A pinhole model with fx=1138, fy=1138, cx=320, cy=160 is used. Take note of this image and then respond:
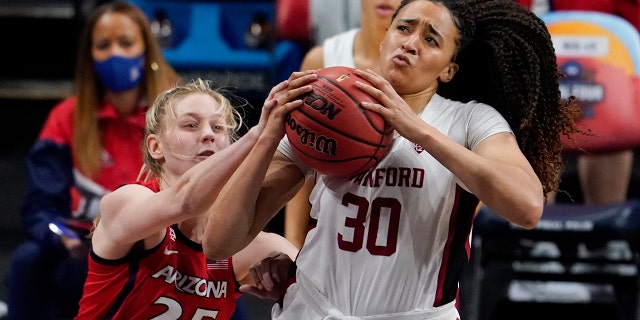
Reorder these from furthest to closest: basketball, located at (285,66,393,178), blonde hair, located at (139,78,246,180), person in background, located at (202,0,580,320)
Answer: blonde hair, located at (139,78,246,180), person in background, located at (202,0,580,320), basketball, located at (285,66,393,178)

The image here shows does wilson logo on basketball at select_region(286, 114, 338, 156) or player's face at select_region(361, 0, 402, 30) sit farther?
player's face at select_region(361, 0, 402, 30)

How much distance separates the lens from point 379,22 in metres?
4.13

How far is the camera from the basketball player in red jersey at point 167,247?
124 inches

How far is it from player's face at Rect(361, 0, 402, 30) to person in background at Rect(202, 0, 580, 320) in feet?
3.88

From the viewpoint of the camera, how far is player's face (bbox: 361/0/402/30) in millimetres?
4070

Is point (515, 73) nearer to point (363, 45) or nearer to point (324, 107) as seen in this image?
point (324, 107)

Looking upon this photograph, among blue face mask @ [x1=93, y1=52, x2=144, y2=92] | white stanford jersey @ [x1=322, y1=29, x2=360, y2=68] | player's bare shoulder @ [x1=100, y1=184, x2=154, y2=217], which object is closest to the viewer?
player's bare shoulder @ [x1=100, y1=184, x2=154, y2=217]

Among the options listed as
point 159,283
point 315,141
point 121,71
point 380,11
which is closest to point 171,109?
point 159,283

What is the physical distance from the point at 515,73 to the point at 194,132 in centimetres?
91

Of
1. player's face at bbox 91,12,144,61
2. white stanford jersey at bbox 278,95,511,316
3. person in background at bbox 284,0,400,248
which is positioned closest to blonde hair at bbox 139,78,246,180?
white stanford jersey at bbox 278,95,511,316

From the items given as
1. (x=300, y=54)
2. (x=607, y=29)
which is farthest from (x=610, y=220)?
(x=300, y=54)

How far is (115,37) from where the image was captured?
16.4 ft

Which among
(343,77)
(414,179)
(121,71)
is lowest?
(121,71)

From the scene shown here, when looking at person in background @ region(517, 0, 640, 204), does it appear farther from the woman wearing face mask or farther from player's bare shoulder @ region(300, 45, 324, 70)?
the woman wearing face mask
